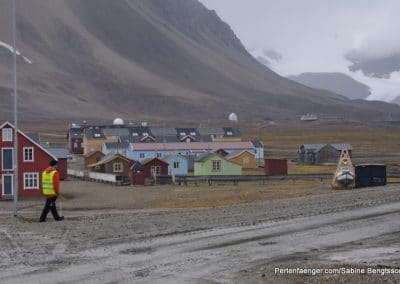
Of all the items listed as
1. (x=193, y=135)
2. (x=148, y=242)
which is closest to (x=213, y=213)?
(x=148, y=242)

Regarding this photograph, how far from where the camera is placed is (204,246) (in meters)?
16.5

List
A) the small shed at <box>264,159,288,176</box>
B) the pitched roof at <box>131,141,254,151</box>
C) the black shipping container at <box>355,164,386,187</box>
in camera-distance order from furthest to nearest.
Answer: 1. the pitched roof at <box>131,141,254,151</box>
2. the small shed at <box>264,159,288,176</box>
3. the black shipping container at <box>355,164,386,187</box>

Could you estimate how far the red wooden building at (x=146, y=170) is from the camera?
71312 mm

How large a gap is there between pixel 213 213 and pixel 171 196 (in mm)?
31101

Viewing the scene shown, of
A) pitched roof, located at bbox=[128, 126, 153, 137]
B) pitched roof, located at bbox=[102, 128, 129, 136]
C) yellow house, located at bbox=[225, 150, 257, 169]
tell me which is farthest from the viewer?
pitched roof, located at bbox=[102, 128, 129, 136]

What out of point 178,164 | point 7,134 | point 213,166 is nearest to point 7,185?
point 7,134

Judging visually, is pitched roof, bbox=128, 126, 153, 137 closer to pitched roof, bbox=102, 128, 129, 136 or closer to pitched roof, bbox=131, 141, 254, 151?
pitched roof, bbox=102, 128, 129, 136

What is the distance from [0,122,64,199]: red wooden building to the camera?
54938mm

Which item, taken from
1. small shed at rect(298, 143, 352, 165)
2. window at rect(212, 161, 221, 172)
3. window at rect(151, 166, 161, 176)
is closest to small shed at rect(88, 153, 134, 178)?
window at rect(151, 166, 161, 176)

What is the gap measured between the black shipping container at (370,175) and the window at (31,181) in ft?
82.7

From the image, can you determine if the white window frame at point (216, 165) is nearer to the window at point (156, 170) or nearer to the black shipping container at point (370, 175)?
the window at point (156, 170)

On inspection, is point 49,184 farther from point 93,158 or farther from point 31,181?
point 93,158

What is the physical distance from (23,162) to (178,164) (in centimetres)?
2938

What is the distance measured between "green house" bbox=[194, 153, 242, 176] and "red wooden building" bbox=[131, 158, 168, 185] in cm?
370
